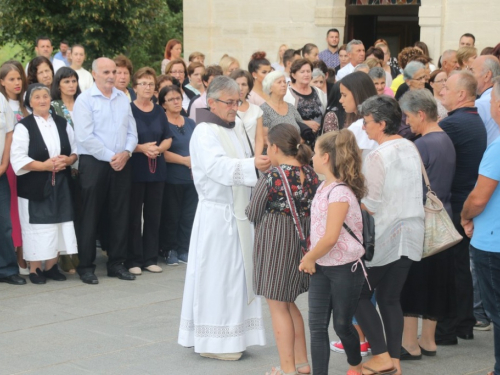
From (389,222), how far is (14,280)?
168 inches

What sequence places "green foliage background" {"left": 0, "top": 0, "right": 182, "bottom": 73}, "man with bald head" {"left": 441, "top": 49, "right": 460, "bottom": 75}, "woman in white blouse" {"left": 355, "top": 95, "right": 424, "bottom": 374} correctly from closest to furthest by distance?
"woman in white blouse" {"left": 355, "top": 95, "right": 424, "bottom": 374} < "man with bald head" {"left": 441, "top": 49, "right": 460, "bottom": 75} < "green foliage background" {"left": 0, "top": 0, "right": 182, "bottom": 73}

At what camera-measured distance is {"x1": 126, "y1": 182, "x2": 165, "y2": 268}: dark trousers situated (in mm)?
9117

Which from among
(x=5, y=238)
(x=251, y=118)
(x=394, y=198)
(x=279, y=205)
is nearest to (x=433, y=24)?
(x=251, y=118)

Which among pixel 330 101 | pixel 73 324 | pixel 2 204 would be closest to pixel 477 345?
pixel 73 324

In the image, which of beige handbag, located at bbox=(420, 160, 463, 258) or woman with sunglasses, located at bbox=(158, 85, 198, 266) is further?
woman with sunglasses, located at bbox=(158, 85, 198, 266)

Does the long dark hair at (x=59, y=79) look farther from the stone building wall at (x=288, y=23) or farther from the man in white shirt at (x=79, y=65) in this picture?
the stone building wall at (x=288, y=23)

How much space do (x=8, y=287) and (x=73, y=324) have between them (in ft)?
4.88

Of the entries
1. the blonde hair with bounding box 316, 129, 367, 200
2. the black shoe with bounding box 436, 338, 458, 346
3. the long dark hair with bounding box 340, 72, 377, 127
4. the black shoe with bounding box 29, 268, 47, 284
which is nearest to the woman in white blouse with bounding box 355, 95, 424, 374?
the blonde hair with bounding box 316, 129, 367, 200

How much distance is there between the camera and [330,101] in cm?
1007

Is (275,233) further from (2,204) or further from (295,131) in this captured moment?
(2,204)

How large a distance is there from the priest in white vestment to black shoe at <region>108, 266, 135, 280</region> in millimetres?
2453

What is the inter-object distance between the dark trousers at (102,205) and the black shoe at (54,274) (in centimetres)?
19

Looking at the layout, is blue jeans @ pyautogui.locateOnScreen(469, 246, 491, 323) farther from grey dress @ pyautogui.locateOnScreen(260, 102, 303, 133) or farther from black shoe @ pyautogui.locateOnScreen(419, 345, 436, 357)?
grey dress @ pyautogui.locateOnScreen(260, 102, 303, 133)

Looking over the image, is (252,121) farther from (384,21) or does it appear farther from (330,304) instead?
(384,21)
